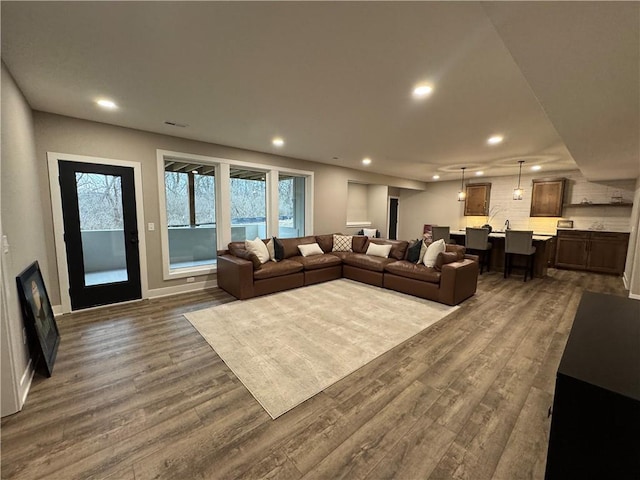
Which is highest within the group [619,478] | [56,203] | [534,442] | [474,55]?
[474,55]

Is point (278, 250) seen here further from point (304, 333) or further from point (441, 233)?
point (441, 233)

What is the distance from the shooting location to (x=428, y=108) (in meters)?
2.93

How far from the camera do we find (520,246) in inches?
216

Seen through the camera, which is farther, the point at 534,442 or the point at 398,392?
the point at 398,392

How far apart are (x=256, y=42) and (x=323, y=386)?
8.57 feet

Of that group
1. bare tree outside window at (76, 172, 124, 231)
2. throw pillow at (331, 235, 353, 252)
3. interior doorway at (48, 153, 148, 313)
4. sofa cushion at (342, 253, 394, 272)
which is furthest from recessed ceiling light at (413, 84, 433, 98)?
bare tree outside window at (76, 172, 124, 231)

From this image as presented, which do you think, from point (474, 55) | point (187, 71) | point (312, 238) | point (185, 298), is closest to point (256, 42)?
point (187, 71)

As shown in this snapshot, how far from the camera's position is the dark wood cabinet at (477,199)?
797 cm

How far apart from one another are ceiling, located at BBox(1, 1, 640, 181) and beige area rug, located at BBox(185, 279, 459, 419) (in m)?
2.52

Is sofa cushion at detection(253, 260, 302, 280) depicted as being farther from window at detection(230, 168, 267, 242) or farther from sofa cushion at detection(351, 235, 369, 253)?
sofa cushion at detection(351, 235, 369, 253)

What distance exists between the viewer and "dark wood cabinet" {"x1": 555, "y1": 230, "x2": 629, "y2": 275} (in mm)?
6004

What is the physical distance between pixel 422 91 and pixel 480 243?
15.5 feet

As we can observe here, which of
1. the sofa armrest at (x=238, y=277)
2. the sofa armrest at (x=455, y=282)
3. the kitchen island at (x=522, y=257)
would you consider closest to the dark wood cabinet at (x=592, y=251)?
the kitchen island at (x=522, y=257)

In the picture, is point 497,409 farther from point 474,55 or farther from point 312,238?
point 312,238
